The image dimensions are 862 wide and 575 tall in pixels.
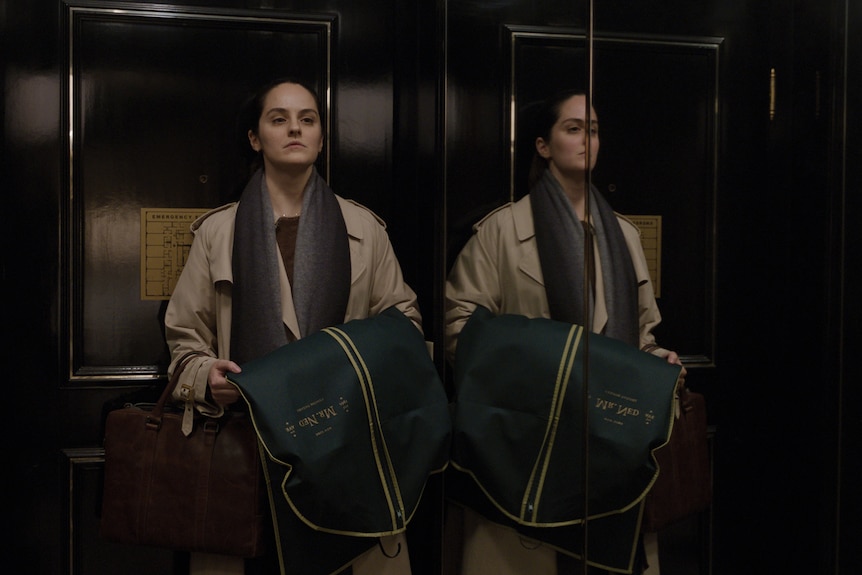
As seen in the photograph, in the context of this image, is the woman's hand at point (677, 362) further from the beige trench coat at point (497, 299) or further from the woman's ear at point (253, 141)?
the woman's ear at point (253, 141)

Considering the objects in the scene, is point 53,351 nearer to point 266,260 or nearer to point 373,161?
point 266,260

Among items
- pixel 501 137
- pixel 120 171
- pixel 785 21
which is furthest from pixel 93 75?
pixel 785 21

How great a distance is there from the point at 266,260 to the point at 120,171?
0.43 metres

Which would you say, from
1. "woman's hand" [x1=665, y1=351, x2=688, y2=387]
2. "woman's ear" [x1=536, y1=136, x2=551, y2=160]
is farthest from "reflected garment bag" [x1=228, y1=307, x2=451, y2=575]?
"woman's hand" [x1=665, y1=351, x2=688, y2=387]

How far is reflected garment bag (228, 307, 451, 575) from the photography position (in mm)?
1240

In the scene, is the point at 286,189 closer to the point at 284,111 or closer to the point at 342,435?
the point at 284,111

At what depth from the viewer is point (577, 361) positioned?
3.36 ft

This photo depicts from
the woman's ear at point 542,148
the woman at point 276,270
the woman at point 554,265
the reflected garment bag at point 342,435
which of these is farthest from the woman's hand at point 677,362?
the woman at point 276,270

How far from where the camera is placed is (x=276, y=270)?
145 cm

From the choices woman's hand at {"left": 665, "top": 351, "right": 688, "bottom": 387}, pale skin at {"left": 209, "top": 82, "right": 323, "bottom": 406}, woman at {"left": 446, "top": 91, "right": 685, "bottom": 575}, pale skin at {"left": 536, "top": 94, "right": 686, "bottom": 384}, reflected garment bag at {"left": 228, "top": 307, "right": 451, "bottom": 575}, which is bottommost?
reflected garment bag at {"left": 228, "top": 307, "right": 451, "bottom": 575}

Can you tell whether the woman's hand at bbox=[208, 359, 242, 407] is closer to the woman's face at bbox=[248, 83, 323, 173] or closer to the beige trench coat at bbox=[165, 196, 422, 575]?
the beige trench coat at bbox=[165, 196, 422, 575]

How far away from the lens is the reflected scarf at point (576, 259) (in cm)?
82

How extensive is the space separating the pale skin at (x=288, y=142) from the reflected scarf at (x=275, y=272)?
3cm

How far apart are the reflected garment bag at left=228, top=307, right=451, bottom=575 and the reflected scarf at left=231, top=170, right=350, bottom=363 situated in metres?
0.11
